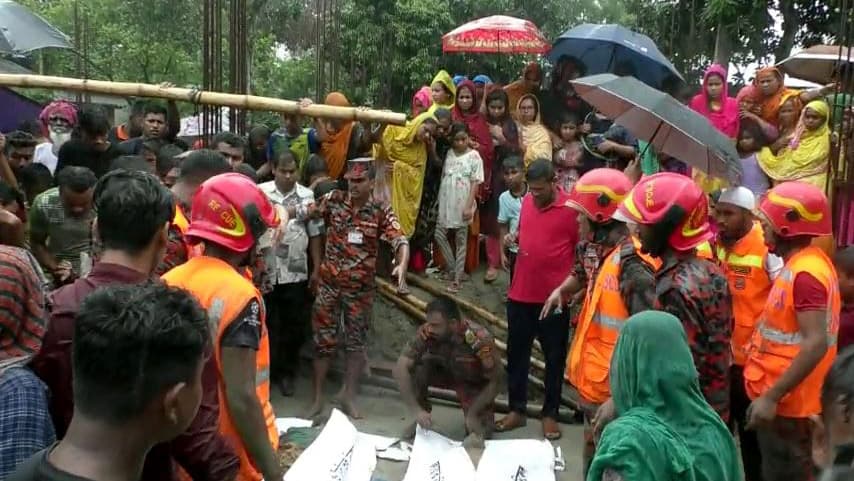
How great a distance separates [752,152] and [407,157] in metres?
2.87

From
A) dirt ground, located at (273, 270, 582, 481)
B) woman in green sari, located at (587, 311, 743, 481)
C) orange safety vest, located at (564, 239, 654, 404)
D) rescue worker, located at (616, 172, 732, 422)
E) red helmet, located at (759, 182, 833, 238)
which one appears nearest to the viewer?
woman in green sari, located at (587, 311, 743, 481)

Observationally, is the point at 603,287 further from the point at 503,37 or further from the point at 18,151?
the point at 503,37

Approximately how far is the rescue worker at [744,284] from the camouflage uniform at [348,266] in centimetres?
239

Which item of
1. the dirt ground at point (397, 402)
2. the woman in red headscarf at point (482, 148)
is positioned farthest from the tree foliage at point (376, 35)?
the dirt ground at point (397, 402)

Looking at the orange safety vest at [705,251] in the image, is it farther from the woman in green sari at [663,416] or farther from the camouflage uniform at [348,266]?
the camouflage uniform at [348,266]

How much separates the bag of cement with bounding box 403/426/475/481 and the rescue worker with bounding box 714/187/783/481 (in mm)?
1574

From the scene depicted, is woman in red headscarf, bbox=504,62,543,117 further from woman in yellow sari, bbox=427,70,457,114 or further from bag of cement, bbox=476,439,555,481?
bag of cement, bbox=476,439,555,481

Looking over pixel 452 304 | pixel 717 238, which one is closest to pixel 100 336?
pixel 717 238

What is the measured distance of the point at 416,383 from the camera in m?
5.65

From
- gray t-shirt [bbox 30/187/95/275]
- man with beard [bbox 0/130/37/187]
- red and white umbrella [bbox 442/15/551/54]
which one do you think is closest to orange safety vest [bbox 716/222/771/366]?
gray t-shirt [bbox 30/187/95/275]

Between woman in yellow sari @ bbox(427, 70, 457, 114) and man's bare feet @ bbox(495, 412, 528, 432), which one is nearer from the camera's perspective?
man's bare feet @ bbox(495, 412, 528, 432)

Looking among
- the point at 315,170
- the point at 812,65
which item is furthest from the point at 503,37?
the point at 315,170

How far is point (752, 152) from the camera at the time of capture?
6793 mm

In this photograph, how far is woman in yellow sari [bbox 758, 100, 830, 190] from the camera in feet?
20.5
